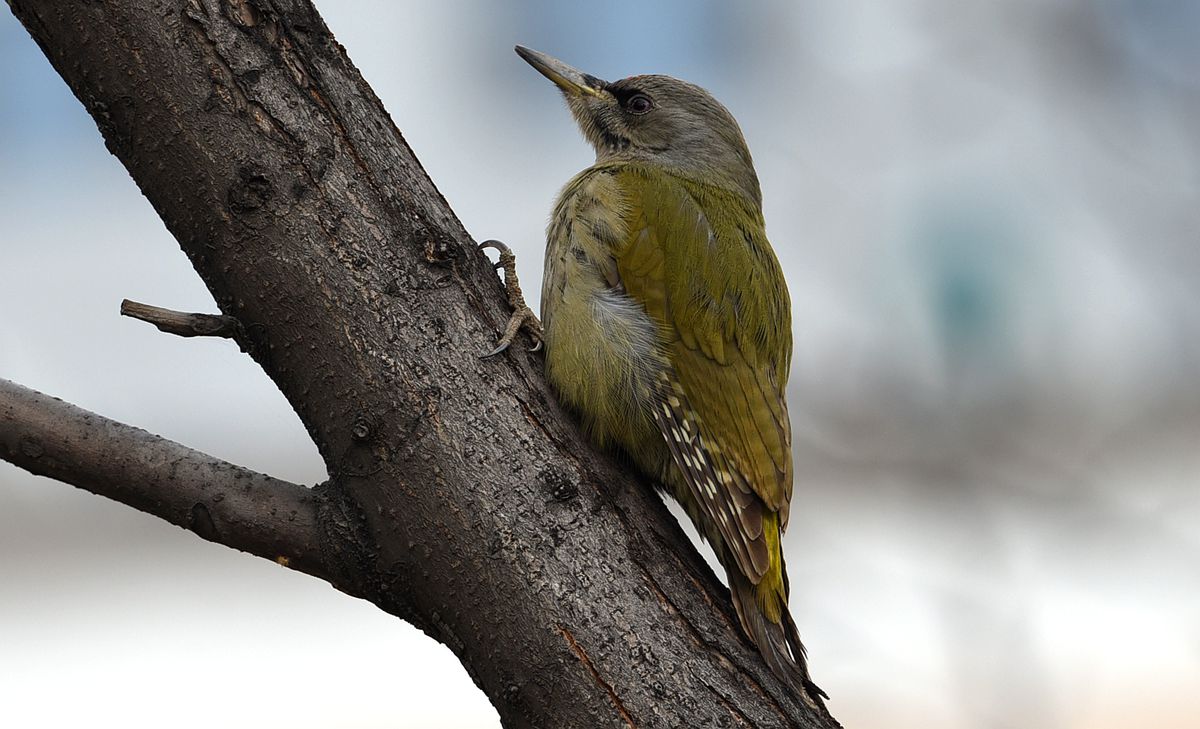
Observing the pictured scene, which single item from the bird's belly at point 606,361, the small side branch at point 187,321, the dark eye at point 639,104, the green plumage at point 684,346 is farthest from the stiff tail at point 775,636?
the dark eye at point 639,104

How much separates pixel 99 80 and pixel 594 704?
1.16m

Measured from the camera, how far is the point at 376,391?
5.78 ft

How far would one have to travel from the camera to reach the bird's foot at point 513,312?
196 centimetres

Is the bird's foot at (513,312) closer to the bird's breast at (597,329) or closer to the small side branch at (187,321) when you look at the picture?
the bird's breast at (597,329)

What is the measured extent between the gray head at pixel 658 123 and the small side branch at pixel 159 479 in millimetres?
1627

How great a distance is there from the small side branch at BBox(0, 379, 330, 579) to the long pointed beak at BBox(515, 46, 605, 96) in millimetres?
1840

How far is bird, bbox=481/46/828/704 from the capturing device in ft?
7.49

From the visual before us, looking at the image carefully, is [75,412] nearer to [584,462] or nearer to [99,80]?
[99,80]

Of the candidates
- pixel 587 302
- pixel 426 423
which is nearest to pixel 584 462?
pixel 426 423

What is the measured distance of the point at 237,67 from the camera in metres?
1.77

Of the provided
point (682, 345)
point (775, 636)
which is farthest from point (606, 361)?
point (775, 636)

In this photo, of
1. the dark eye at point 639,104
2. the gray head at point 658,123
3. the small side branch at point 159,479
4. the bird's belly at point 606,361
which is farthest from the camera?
the dark eye at point 639,104

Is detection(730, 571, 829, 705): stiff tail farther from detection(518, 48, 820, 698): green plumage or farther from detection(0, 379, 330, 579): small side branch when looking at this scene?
detection(0, 379, 330, 579): small side branch

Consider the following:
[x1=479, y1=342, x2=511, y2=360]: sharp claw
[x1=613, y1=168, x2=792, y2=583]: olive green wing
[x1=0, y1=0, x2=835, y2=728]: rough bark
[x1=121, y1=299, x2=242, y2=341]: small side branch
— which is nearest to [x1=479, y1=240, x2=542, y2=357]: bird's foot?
[x1=479, y1=342, x2=511, y2=360]: sharp claw
